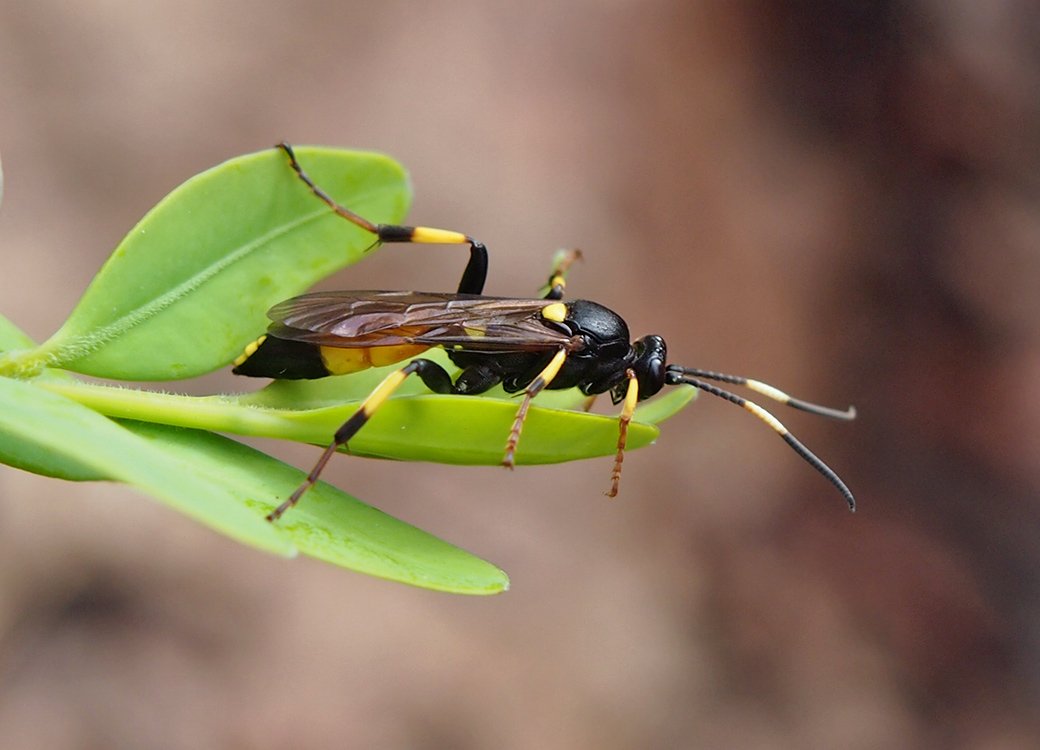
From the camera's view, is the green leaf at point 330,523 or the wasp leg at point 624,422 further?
Answer: the wasp leg at point 624,422

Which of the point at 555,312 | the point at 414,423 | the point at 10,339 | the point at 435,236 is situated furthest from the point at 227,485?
the point at 435,236

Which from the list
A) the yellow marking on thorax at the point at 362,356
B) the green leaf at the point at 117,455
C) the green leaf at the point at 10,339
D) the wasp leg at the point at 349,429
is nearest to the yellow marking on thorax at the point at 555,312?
the yellow marking on thorax at the point at 362,356

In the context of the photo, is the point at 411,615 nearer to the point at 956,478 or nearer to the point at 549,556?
the point at 549,556

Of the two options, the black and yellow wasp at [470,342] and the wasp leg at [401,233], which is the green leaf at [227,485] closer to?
the black and yellow wasp at [470,342]

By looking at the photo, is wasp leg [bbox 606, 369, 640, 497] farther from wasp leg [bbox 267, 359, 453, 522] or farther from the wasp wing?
wasp leg [bbox 267, 359, 453, 522]

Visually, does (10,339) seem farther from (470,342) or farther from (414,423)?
(470,342)

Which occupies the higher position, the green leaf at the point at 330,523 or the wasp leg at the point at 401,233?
the wasp leg at the point at 401,233
